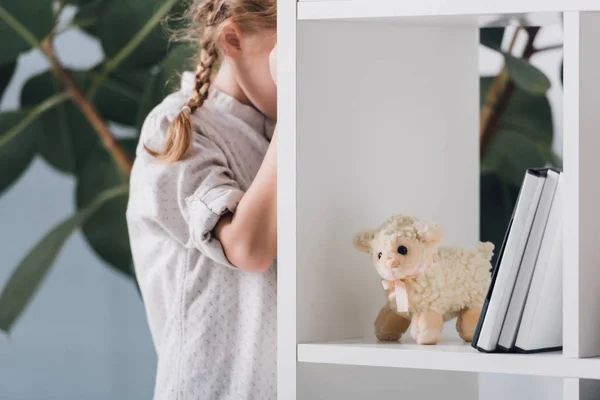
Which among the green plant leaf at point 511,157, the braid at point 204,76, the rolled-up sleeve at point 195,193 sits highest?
the braid at point 204,76

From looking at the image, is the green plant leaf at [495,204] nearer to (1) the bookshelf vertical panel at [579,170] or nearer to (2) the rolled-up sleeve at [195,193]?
(2) the rolled-up sleeve at [195,193]

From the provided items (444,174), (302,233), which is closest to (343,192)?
(302,233)

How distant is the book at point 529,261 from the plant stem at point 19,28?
62.4 inches

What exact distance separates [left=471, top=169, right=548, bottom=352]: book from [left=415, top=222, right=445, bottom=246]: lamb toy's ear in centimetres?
8

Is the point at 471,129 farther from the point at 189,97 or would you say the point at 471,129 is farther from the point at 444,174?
the point at 189,97

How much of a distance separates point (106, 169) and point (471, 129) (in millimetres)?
1204

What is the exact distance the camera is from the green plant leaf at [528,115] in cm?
189

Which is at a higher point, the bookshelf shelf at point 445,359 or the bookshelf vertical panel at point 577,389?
the bookshelf shelf at point 445,359

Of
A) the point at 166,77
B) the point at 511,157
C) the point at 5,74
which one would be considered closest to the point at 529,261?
the point at 511,157

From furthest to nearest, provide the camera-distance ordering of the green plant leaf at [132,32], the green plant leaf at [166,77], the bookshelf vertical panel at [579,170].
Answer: the green plant leaf at [132,32] → the green plant leaf at [166,77] → the bookshelf vertical panel at [579,170]

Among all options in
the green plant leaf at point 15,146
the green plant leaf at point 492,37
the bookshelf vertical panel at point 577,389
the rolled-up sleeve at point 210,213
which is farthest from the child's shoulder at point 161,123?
the green plant leaf at point 15,146

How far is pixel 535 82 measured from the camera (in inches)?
70.6

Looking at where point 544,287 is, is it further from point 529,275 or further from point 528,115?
point 528,115

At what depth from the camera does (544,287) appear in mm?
926
